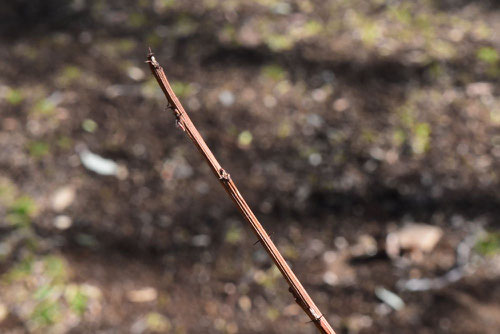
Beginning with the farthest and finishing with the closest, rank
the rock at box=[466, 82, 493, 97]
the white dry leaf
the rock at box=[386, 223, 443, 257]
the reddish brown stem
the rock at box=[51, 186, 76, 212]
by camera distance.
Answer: the rock at box=[466, 82, 493, 97], the white dry leaf, the rock at box=[51, 186, 76, 212], the rock at box=[386, 223, 443, 257], the reddish brown stem

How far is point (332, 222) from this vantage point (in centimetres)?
272

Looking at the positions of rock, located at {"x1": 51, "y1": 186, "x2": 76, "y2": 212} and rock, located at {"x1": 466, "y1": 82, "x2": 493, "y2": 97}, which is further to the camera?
rock, located at {"x1": 466, "y1": 82, "x2": 493, "y2": 97}

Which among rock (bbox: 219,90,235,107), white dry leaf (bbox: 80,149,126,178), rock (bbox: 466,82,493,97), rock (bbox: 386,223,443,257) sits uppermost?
rock (bbox: 219,90,235,107)

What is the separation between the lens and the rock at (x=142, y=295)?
247cm

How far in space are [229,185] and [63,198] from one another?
252 cm

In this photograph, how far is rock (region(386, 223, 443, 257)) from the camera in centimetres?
258

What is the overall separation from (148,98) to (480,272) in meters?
2.21

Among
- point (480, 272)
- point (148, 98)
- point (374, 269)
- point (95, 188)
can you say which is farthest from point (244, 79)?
point (480, 272)

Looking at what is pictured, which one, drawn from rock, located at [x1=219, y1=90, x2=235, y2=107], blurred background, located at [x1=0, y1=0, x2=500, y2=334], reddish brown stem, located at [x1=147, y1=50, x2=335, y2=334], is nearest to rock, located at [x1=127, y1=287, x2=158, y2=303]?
blurred background, located at [x1=0, y1=0, x2=500, y2=334]

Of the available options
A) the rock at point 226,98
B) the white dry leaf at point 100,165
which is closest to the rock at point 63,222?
the white dry leaf at point 100,165

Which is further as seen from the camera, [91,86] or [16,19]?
[16,19]

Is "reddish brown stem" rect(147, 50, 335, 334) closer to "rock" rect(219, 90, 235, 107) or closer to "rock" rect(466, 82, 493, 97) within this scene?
"rock" rect(219, 90, 235, 107)

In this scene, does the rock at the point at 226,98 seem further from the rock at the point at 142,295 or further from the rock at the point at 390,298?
the rock at the point at 390,298

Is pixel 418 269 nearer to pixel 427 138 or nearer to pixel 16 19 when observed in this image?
pixel 427 138
